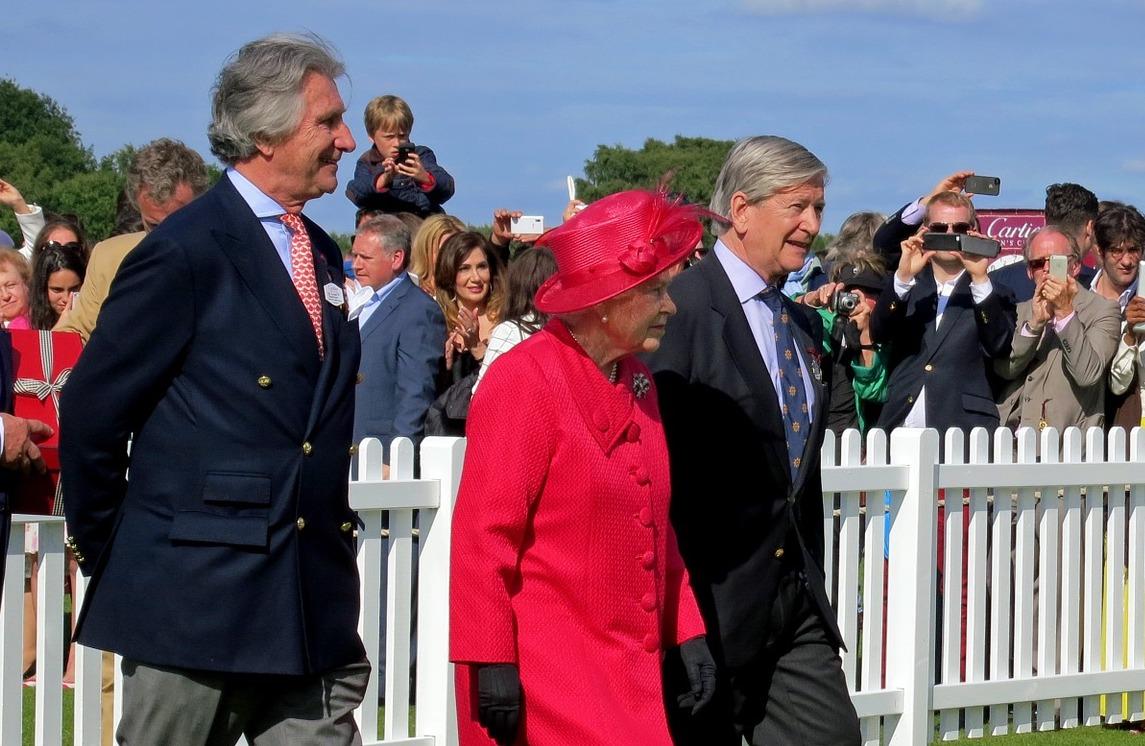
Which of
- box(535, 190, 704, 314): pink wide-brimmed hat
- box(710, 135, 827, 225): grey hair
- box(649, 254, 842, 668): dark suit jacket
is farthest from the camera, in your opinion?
box(710, 135, 827, 225): grey hair

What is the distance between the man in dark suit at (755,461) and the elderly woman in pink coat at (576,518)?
1.96 feet

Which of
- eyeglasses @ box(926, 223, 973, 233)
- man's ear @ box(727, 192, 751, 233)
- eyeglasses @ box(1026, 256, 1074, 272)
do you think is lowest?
man's ear @ box(727, 192, 751, 233)

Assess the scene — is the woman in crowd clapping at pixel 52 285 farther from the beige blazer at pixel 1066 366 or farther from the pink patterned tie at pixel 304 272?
the pink patterned tie at pixel 304 272

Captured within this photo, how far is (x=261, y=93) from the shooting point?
3.97 meters

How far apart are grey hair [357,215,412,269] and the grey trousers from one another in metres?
4.86

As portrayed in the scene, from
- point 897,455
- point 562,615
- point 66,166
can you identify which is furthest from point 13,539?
point 66,166

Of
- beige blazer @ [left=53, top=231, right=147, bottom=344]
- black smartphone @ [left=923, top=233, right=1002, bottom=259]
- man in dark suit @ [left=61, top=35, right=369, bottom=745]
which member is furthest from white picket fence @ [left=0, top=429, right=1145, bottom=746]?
man in dark suit @ [left=61, top=35, right=369, bottom=745]

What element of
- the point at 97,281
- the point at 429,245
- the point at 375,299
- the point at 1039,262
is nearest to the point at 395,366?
the point at 375,299

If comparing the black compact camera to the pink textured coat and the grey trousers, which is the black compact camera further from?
the grey trousers

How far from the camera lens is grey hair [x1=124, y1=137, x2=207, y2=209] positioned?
19.7 ft

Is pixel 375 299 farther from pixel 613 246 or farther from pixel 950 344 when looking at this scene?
pixel 613 246

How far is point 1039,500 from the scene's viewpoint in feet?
27.1

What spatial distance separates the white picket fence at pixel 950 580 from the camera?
20.6ft

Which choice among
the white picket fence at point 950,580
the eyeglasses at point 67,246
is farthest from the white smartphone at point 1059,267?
the eyeglasses at point 67,246
